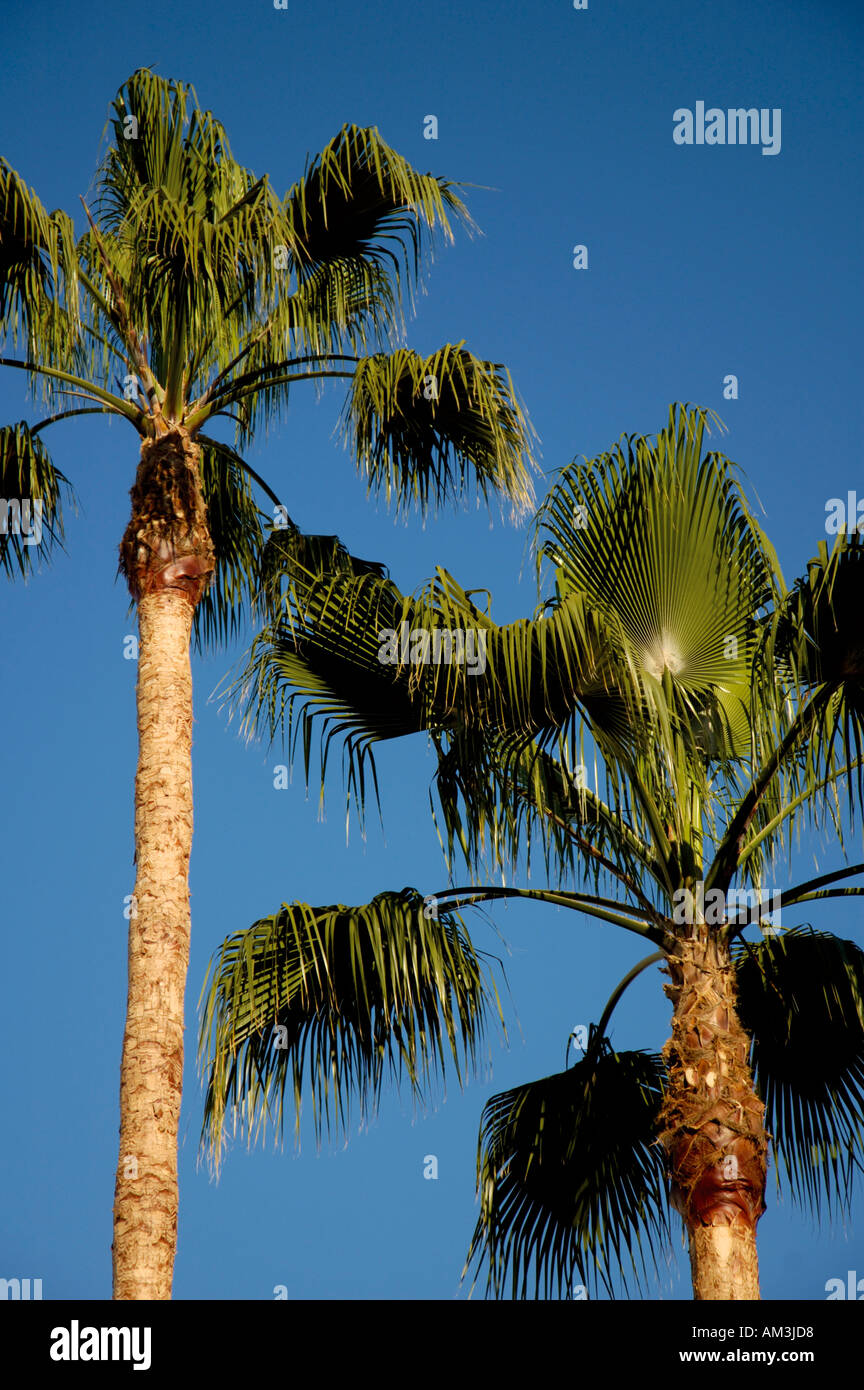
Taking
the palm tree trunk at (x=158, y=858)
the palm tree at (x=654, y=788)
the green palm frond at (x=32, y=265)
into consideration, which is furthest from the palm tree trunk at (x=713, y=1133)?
the green palm frond at (x=32, y=265)

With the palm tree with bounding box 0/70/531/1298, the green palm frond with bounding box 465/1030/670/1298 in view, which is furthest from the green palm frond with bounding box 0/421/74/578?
the green palm frond with bounding box 465/1030/670/1298

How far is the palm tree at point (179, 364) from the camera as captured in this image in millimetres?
7867

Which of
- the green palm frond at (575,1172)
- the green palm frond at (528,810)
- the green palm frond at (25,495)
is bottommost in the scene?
the green palm frond at (575,1172)

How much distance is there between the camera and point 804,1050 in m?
8.38

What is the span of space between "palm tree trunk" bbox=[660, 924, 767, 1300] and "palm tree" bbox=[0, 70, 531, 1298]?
234cm

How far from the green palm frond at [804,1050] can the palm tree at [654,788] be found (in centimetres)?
1

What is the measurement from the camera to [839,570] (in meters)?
7.10

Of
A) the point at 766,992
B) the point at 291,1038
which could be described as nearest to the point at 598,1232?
the point at 766,992

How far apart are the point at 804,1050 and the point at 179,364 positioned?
5.04 meters

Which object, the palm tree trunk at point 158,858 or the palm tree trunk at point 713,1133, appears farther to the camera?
the palm tree trunk at point 158,858

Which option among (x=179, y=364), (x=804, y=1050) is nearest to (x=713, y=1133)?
(x=804, y=1050)

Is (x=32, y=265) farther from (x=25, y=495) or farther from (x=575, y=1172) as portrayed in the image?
(x=575, y=1172)

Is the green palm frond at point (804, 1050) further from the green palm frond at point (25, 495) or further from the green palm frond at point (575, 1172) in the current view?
the green palm frond at point (25, 495)

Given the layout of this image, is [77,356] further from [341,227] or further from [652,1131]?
[652,1131]
